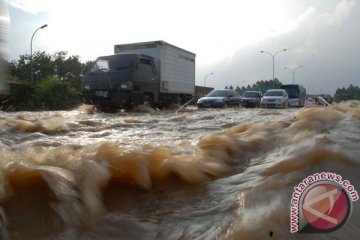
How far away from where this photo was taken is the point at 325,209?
4.55 ft

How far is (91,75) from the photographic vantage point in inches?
585

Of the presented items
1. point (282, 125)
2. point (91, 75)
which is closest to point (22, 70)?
point (91, 75)

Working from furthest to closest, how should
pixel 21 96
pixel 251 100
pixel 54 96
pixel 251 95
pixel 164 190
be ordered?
pixel 251 95
pixel 251 100
pixel 54 96
pixel 21 96
pixel 164 190

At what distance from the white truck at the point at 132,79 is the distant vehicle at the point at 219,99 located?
61.2 inches

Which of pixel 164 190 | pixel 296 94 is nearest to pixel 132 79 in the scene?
pixel 164 190

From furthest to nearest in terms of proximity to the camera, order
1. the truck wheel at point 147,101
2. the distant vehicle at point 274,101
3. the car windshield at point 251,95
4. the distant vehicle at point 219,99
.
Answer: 1. the car windshield at point 251,95
2. the distant vehicle at point 274,101
3. the distant vehicle at point 219,99
4. the truck wheel at point 147,101

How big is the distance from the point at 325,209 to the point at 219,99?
19.2 meters

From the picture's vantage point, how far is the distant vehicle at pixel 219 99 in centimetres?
2024

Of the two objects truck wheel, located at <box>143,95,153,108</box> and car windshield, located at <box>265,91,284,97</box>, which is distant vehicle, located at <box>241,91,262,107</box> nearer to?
car windshield, located at <box>265,91,284,97</box>

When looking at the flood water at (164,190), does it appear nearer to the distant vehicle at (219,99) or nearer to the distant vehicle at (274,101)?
the distant vehicle at (219,99)

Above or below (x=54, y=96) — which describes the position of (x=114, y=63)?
above

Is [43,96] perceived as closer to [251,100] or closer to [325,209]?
[251,100]

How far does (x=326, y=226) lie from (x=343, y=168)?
2.70 ft

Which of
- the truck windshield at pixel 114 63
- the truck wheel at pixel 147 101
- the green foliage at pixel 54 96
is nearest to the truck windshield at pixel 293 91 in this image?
the green foliage at pixel 54 96
